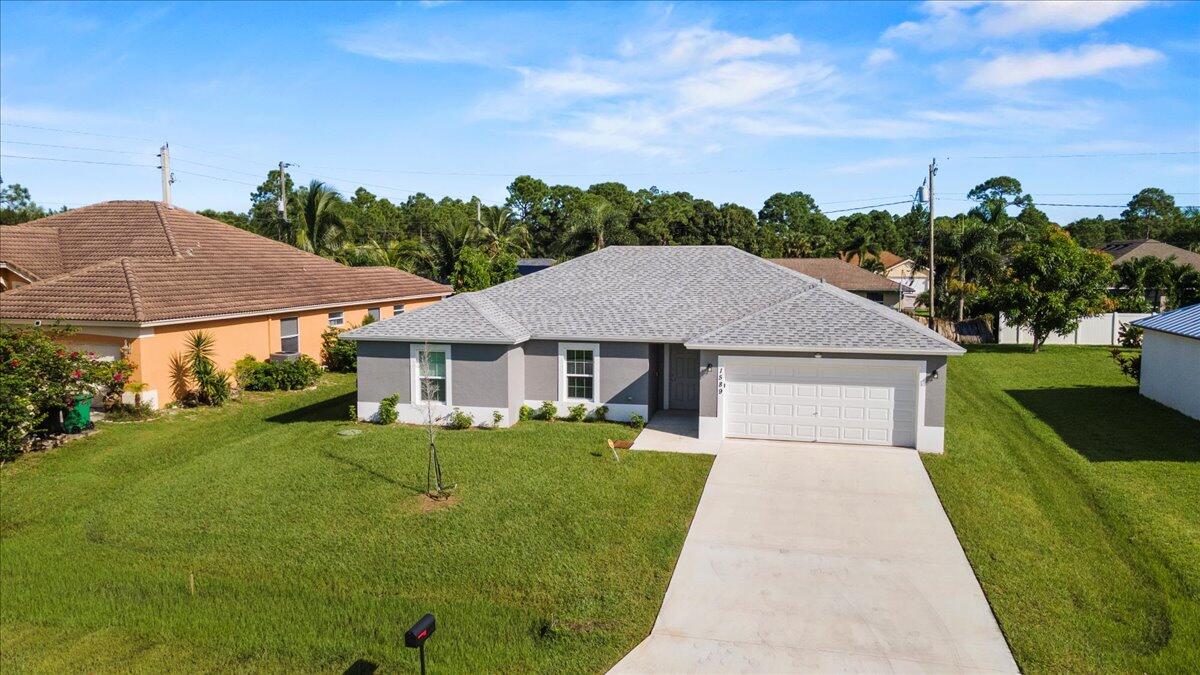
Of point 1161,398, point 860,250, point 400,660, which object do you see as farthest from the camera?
point 860,250

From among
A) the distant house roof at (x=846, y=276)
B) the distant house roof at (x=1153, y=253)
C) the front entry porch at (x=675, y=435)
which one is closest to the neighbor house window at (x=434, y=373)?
the front entry porch at (x=675, y=435)

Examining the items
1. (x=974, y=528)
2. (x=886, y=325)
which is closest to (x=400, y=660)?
(x=974, y=528)

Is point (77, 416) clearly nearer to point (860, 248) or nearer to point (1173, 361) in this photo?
point (1173, 361)

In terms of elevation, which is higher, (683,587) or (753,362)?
(753,362)

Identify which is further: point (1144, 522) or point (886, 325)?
point (886, 325)

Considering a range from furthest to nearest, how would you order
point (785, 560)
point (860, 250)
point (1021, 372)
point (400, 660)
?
point (860, 250) < point (1021, 372) < point (785, 560) < point (400, 660)

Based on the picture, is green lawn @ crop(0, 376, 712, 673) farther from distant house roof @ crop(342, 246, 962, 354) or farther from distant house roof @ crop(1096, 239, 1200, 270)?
distant house roof @ crop(1096, 239, 1200, 270)

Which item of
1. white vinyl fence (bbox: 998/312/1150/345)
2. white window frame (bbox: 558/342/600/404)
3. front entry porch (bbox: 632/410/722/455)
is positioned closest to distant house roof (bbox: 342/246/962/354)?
white window frame (bbox: 558/342/600/404)

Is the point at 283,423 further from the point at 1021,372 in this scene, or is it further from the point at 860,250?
the point at 860,250
